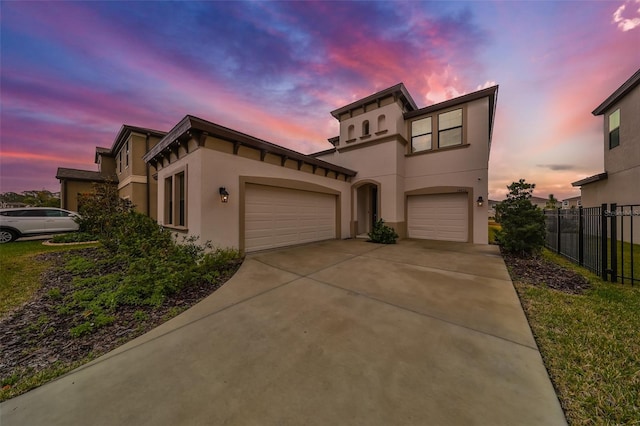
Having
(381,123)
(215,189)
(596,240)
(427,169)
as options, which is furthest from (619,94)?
(215,189)

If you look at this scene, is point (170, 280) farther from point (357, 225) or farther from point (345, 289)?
point (357, 225)

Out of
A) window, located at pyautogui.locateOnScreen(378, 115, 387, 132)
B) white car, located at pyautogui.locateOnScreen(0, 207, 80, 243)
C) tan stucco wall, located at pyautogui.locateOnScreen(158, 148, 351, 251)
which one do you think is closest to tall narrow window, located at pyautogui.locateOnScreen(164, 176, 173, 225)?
tan stucco wall, located at pyautogui.locateOnScreen(158, 148, 351, 251)

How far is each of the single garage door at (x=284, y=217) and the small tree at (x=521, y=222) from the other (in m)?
6.51

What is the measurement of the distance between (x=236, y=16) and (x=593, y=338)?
34.4ft

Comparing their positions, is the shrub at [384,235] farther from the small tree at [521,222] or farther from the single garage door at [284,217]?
the small tree at [521,222]

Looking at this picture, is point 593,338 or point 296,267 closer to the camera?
point 593,338

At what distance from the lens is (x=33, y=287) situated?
442 cm

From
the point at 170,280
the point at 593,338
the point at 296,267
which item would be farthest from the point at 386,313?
the point at 170,280

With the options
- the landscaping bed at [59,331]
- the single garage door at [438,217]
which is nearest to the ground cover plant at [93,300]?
the landscaping bed at [59,331]

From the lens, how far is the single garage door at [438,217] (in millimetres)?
10039

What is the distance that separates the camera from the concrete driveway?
5.32 feet

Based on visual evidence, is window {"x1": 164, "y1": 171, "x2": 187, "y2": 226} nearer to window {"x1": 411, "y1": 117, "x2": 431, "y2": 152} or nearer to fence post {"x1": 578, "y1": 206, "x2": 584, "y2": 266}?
window {"x1": 411, "y1": 117, "x2": 431, "y2": 152}

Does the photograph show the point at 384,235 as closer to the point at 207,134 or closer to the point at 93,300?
the point at 207,134

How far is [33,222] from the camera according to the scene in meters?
9.96
